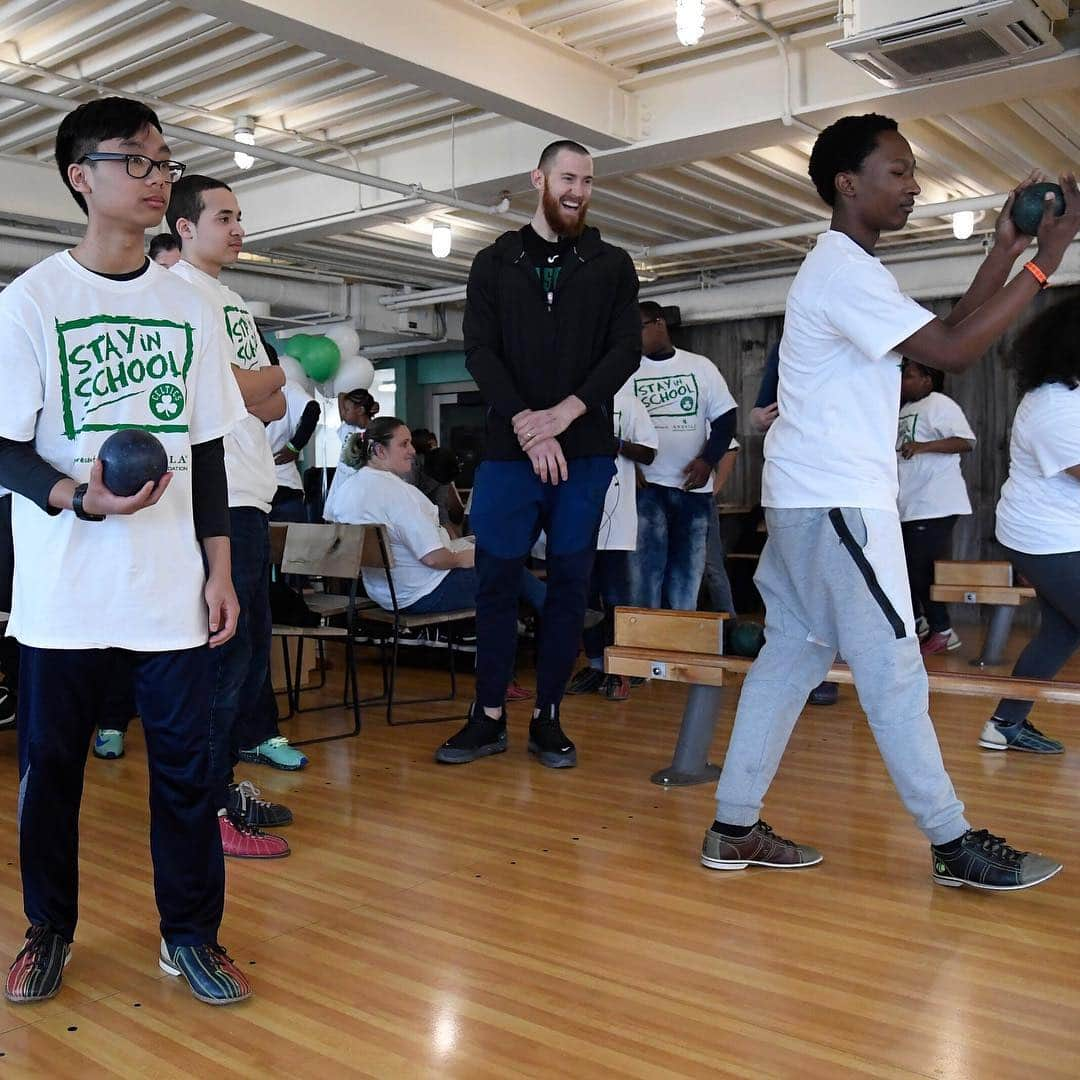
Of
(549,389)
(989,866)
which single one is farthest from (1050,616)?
(549,389)

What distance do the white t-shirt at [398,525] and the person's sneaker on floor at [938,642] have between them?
3.12 meters

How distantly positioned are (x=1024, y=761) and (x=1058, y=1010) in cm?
200

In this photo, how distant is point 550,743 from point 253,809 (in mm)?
1074

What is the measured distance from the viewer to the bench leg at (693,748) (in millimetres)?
3525

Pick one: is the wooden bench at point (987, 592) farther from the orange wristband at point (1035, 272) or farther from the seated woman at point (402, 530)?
the orange wristband at point (1035, 272)

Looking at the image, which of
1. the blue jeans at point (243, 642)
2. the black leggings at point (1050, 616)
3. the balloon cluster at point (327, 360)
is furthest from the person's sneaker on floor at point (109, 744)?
→ the balloon cluster at point (327, 360)

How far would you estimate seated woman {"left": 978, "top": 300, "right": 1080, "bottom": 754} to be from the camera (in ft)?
11.6

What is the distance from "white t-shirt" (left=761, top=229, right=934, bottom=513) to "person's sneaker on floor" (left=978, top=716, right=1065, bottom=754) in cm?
180

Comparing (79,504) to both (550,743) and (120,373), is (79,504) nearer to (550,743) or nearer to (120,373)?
(120,373)

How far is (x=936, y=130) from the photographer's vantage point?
7.61 m

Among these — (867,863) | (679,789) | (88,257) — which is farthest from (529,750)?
(88,257)

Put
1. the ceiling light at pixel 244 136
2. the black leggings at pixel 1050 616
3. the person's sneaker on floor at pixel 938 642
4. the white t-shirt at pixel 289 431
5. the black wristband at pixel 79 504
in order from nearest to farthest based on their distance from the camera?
the black wristband at pixel 79 504 → the black leggings at pixel 1050 616 → the white t-shirt at pixel 289 431 → the person's sneaker on floor at pixel 938 642 → the ceiling light at pixel 244 136

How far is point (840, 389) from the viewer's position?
254 centimetres

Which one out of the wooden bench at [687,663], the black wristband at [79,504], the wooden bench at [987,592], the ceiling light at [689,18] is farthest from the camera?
the wooden bench at [987,592]
